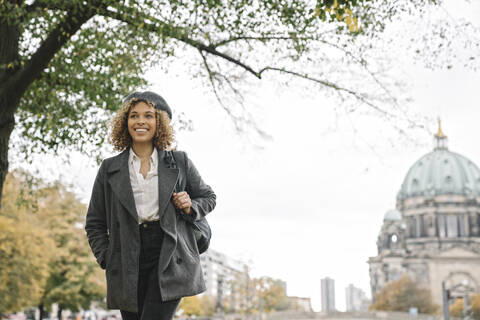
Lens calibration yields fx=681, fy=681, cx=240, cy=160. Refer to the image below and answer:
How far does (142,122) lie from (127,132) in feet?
0.63

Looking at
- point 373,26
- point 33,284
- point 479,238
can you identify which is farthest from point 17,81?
point 479,238

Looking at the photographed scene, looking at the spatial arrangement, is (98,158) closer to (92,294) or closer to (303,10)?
(303,10)

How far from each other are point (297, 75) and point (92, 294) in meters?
30.1

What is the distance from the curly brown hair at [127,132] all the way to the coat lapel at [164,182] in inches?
4.7

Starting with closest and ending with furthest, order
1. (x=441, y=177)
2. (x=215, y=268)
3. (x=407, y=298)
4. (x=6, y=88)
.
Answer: (x=6, y=88) < (x=407, y=298) < (x=441, y=177) < (x=215, y=268)

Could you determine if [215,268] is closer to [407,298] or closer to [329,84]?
[407,298]

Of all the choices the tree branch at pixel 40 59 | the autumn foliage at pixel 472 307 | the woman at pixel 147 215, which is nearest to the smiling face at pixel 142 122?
the woman at pixel 147 215

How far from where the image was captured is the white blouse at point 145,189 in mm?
3465

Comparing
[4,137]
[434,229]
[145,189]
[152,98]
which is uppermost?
[434,229]

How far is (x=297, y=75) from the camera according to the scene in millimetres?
10367

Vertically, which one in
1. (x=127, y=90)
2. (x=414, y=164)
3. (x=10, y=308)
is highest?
(x=414, y=164)

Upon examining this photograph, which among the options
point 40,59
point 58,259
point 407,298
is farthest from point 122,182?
point 407,298

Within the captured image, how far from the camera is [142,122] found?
11.9 feet

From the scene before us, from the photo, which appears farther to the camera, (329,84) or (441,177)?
(441,177)
